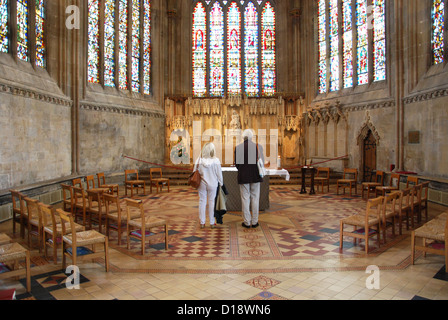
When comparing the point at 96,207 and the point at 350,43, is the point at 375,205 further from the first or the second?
the point at 350,43

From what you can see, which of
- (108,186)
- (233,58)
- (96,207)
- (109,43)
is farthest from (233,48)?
(96,207)

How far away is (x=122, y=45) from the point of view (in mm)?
15516

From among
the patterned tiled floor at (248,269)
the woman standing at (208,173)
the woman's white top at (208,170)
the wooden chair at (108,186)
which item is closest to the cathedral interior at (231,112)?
the patterned tiled floor at (248,269)

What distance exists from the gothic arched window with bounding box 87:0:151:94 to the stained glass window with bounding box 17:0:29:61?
335cm

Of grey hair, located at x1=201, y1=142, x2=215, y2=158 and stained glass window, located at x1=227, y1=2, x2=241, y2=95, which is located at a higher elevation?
stained glass window, located at x1=227, y1=2, x2=241, y2=95

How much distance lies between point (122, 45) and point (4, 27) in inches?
254

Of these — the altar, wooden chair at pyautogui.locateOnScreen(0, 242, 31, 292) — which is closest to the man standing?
the altar

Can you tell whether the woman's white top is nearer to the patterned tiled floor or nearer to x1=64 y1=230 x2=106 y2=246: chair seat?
the patterned tiled floor

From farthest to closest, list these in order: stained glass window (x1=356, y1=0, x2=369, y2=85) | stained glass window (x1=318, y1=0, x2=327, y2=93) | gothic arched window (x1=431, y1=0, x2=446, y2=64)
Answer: stained glass window (x1=318, y1=0, x2=327, y2=93) < stained glass window (x1=356, y1=0, x2=369, y2=85) < gothic arched window (x1=431, y1=0, x2=446, y2=64)

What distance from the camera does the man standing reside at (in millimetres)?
6932

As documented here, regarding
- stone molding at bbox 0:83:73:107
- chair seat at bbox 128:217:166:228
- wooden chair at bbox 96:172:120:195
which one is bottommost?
chair seat at bbox 128:217:166:228

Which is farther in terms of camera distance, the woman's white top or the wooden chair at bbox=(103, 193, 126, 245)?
the woman's white top

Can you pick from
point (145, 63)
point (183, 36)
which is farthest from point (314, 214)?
point (183, 36)

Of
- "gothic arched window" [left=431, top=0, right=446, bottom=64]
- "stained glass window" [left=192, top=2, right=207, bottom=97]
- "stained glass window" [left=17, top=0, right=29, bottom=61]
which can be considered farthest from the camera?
"stained glass window" [left=192, top=2, right=207, bottom=97]
